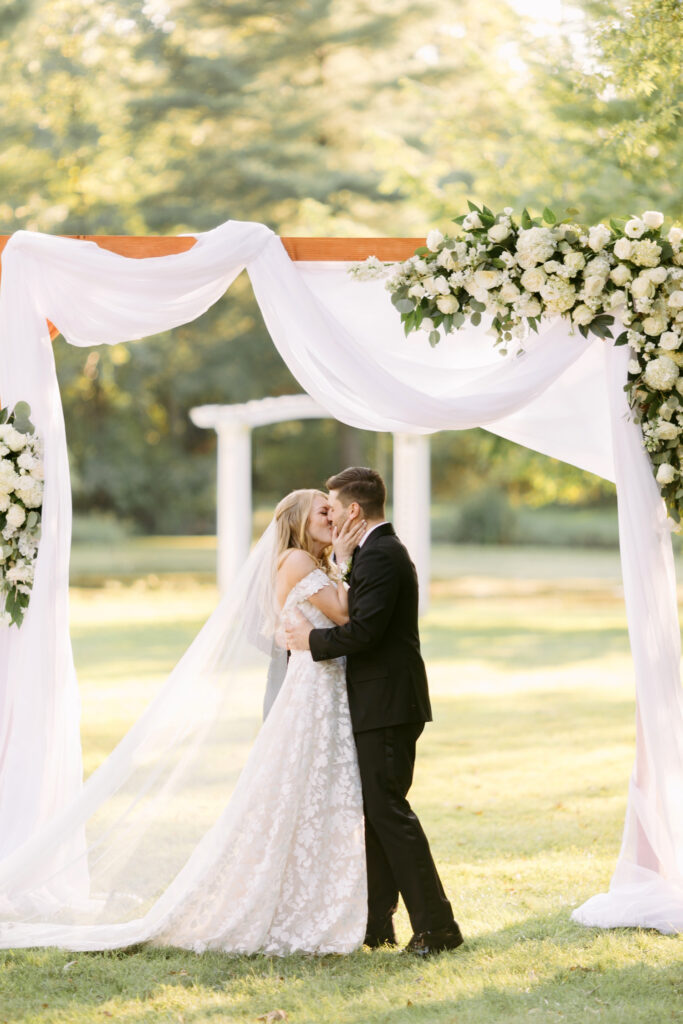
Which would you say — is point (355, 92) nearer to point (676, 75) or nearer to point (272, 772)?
point (676, 75)

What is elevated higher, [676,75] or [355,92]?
[355,92]

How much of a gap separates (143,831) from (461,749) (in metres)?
4.54

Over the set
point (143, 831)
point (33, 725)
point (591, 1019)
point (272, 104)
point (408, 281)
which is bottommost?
point (591, 1019)

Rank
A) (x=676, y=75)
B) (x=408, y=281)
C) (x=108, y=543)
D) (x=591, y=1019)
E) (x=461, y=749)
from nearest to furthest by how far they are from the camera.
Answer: (x=591, y=1019), (x=408, y=281), (x=676, y=75), (x=461, y=749), (x=108, y=543)

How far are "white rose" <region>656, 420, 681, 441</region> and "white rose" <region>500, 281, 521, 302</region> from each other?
0.80m

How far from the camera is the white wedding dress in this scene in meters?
4.79

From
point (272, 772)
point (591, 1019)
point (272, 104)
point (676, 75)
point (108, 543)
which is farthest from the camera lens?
point (108, 543)

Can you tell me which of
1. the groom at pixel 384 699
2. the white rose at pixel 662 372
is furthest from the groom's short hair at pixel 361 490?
the white rose at pixel 662 372

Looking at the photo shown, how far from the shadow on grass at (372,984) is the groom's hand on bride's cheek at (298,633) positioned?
122 cm

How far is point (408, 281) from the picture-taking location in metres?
5.20

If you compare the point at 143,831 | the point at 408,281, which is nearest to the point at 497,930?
the point at 143,831

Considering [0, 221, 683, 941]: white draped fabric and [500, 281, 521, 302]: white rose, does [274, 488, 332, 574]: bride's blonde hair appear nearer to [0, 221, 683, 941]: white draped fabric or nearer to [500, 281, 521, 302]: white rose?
[0, 221, 683, 941]: white draped fabric

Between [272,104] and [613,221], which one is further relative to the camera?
[272,104]

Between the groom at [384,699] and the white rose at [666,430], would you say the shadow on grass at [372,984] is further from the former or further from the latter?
the white rose at [666,430]
